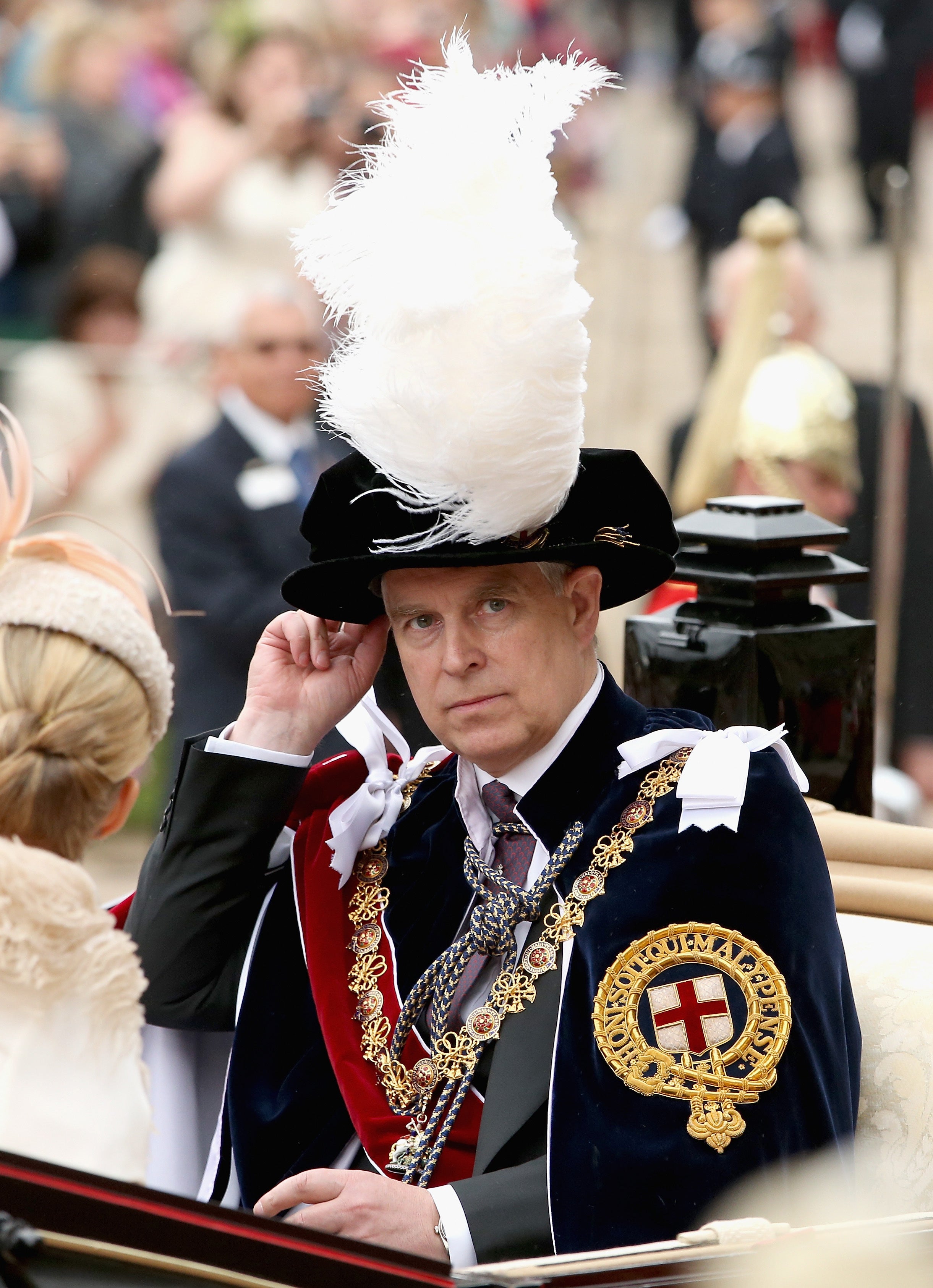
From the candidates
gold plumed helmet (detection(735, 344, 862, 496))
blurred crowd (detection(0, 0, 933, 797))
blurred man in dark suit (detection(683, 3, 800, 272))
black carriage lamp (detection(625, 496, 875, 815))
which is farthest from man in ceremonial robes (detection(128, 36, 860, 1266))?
blurred man in dark suit (detection(683, 3, 800, 272))

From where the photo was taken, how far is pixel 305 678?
2391 mm

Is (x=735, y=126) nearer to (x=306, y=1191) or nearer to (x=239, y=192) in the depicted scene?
(x=239, y=192)

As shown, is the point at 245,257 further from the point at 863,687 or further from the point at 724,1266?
the point at 724,1266

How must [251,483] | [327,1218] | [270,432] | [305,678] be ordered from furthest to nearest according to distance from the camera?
1. [270,432]
2. [251,483]
3. [305,678]
4. [327,1218]

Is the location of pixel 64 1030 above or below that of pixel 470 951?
above

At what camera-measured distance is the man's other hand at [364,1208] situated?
6.44 feet

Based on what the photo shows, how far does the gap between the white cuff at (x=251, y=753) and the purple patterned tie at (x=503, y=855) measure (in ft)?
0.87

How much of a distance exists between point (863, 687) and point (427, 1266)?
183 centimetres

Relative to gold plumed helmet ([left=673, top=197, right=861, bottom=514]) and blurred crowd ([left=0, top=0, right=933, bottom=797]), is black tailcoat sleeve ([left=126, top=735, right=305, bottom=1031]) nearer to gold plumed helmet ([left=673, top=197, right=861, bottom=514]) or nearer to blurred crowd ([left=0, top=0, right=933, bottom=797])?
blurred crowd ([left=0, top=0, right=933, bottom=797])

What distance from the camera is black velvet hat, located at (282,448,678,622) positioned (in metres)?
2.12

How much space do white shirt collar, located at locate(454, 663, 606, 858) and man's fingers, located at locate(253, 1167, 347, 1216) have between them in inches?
18.7

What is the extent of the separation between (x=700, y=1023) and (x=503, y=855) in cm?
40

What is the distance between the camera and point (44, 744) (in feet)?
5.04

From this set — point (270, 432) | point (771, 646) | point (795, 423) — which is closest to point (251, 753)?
point (771, 646)
